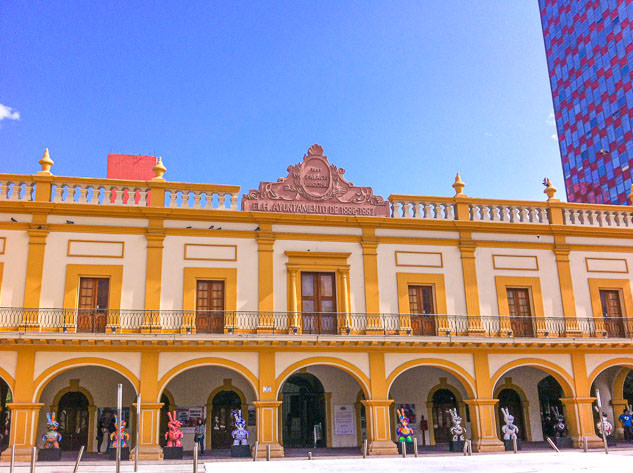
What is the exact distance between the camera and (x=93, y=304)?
18562 millimetres

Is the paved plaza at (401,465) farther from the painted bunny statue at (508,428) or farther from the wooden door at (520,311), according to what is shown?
the wooden door at (520,311)

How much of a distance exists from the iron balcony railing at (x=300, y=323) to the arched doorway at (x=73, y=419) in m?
2.82

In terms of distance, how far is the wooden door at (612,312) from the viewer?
21391 millimetres

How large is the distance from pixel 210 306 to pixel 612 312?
13381mm

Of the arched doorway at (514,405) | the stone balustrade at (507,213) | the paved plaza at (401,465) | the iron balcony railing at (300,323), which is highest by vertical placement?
the stone balustrade at (507,213)

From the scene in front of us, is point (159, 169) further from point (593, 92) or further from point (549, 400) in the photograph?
point (593, 92)

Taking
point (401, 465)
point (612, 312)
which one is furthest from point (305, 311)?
point (612, 312)

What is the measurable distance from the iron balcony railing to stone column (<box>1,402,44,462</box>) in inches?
81.0

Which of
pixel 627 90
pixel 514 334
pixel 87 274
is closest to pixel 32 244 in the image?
pixel 87 274

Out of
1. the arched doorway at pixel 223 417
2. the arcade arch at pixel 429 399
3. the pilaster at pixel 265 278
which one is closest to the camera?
the pilaster at pixel 265 278

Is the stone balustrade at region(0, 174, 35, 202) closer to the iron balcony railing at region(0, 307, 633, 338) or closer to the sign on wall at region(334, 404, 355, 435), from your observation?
the iron balcony railing at region(0, 307, 633, 338)

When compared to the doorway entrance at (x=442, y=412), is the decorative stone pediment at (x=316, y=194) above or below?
above

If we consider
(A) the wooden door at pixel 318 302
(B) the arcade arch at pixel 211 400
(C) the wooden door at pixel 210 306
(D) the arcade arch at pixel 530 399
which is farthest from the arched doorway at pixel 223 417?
(D) the arcade arch at pixel 530 399

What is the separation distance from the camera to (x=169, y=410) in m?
19.7
